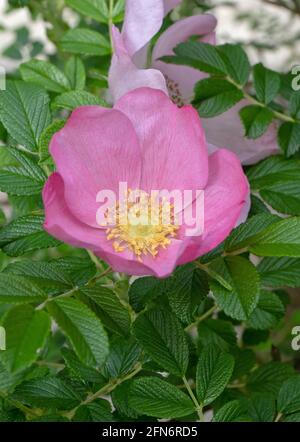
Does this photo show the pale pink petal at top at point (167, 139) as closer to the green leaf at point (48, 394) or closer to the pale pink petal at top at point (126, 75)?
the pale pink petal at top at point (126, 75)

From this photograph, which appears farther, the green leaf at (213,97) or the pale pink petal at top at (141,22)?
the green leaf at (213,97)

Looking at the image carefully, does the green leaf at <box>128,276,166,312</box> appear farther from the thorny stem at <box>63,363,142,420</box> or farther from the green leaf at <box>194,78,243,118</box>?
the green leaf at <box>194,78,243,118</box>

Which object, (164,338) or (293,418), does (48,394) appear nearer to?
(164,338)

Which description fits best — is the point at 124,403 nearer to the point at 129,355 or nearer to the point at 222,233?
the point at 129,355

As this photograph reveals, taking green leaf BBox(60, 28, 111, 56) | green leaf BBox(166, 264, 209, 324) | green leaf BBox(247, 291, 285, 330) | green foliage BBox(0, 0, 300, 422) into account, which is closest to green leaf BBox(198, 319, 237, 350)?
green foliage BBox(0, 0, 300, 422)

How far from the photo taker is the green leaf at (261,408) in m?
0.64

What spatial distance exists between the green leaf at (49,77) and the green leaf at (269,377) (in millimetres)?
372

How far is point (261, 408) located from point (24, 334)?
0.27 meters

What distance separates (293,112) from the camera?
29.6 inches

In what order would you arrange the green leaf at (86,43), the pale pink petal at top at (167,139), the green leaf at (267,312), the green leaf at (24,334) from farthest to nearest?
the green leaf at (86,43), the green leaf at (267,312), the pale pink petal at top at (167,139), the green leaf at (24,334)

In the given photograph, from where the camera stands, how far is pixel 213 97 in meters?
0.72

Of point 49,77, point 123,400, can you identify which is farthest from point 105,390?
point 49,77

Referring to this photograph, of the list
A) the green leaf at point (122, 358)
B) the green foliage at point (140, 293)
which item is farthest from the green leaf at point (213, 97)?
the green leaf at point (122, 358)

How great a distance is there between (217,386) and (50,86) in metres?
0.36
